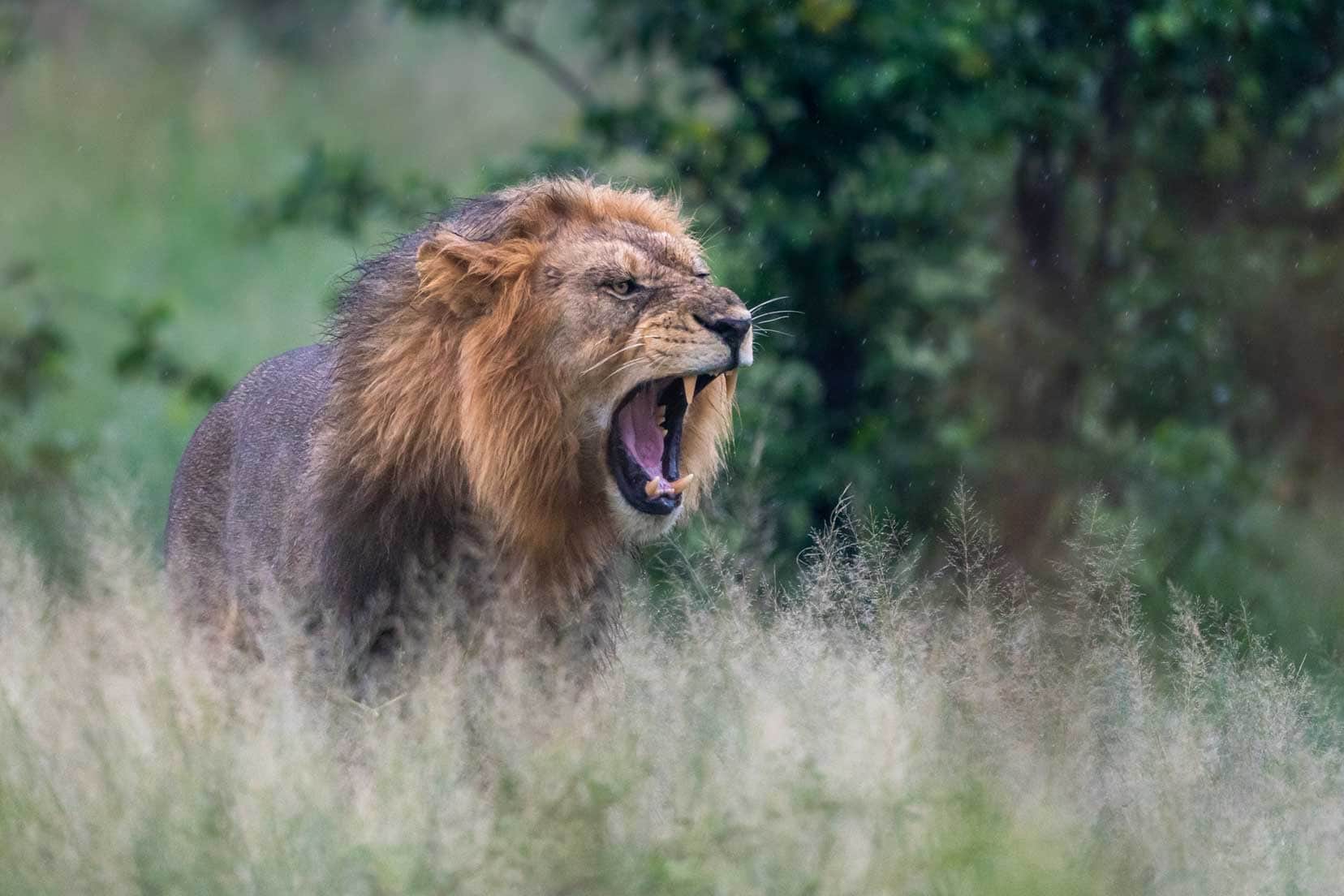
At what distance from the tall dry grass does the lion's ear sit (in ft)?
2.53

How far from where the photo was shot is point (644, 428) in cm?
457

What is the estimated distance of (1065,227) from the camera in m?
8.66

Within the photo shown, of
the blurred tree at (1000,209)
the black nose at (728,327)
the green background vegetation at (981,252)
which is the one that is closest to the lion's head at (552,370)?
the black nose at (728,327)

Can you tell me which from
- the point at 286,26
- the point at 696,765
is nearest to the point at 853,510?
the point at 696,765

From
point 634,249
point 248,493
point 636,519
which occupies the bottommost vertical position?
point 248,493

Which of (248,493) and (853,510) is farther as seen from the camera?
(853,510)

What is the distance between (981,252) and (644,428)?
3.98 m

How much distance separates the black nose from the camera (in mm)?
4328

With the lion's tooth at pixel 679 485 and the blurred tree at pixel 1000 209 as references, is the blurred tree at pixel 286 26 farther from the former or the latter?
the lion's tooth at pixel 679 485

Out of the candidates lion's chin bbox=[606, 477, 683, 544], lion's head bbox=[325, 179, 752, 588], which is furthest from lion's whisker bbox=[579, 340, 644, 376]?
lion's chin bbox=[606, 477, 683, 544]

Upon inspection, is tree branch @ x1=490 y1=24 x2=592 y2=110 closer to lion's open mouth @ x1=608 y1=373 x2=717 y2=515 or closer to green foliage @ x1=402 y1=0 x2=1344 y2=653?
green foliage @ x1=402 y1=0 x2=1344 y2=653

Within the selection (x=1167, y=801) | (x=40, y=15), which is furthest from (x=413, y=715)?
(x=40, y=15)

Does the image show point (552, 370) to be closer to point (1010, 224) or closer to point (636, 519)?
point (636, 519)

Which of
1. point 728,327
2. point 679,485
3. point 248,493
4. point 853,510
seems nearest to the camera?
point 728,327
